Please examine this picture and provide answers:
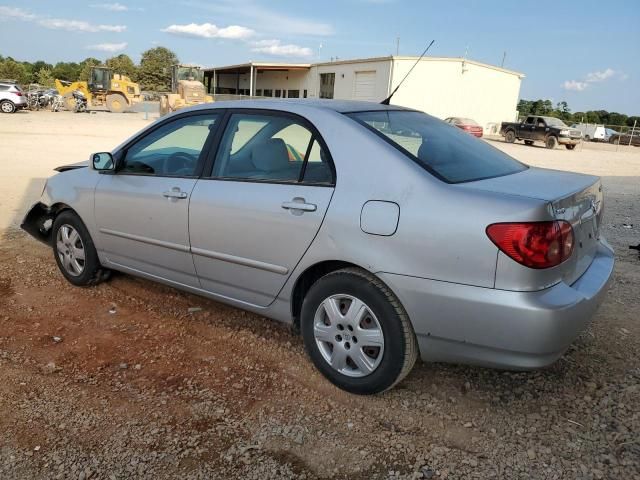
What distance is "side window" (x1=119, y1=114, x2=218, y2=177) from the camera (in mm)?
3811

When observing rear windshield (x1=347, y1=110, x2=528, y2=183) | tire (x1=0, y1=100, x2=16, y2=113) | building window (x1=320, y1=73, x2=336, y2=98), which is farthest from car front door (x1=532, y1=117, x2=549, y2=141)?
rear windshield (x1=347, y1=110, x2=528, y2=183)

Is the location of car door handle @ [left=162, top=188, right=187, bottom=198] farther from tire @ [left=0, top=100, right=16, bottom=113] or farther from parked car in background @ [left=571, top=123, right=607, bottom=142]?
parked car in background @ [left=571, top=123, right=607, bottom=142]

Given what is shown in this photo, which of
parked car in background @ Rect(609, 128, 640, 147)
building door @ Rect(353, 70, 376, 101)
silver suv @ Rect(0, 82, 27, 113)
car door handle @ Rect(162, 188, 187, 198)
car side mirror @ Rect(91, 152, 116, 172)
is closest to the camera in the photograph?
car door handle @ Rect(162, 188, 187, 198)

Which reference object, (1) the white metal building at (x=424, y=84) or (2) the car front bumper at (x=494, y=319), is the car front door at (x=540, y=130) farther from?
(2) the car front bumper at (x=494, y=319)

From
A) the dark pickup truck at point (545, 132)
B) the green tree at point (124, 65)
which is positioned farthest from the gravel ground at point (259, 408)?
the green tree at point (124, 65)

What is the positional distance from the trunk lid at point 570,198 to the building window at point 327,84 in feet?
139

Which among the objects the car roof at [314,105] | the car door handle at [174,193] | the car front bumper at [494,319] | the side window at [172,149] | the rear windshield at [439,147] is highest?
the car roof at [314,105]

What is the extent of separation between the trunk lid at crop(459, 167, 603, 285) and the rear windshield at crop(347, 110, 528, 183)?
5.1 inches

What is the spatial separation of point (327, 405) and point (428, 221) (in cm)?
117

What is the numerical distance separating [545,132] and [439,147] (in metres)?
31.4

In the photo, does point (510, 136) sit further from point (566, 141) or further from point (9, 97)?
point (9, 97)

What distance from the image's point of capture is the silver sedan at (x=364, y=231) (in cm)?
256

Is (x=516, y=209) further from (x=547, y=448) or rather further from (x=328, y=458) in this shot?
(x=328, y=458)

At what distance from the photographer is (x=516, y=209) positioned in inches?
99.3
